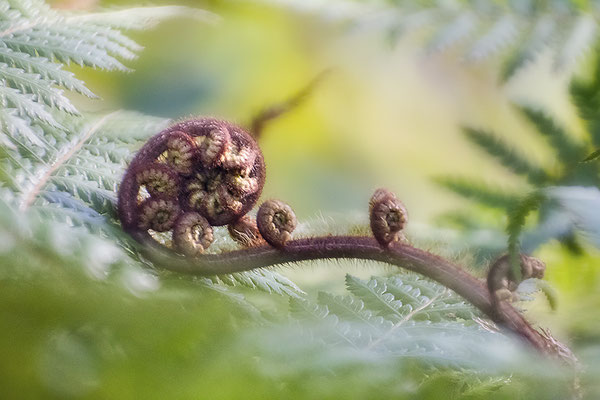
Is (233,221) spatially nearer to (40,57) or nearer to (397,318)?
(397,318)

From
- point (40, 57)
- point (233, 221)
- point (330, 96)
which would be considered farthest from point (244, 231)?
point (330, 96)

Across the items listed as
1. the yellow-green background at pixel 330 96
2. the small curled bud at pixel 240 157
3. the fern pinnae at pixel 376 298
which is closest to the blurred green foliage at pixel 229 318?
the fern pinnae at pixel 376 298

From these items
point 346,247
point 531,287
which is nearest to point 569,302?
point 531,287

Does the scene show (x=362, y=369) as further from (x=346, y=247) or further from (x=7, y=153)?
(x=7, y=153)

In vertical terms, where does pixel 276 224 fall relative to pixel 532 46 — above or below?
below

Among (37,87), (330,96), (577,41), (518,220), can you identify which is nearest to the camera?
(518,220)

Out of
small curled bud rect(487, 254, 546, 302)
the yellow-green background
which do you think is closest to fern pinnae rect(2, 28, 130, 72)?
small curled bud rect(487, 254, 546, 302)

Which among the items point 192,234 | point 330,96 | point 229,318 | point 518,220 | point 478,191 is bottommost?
point 229,318
